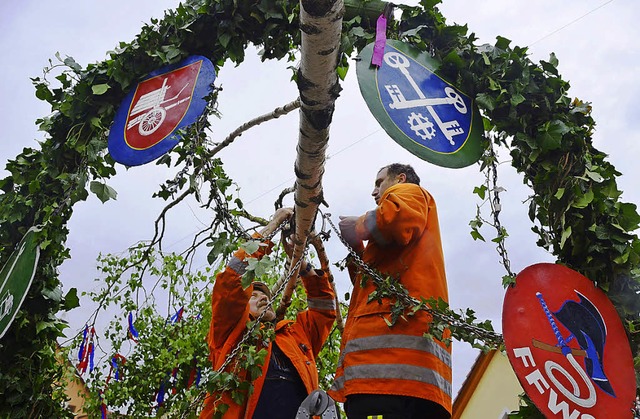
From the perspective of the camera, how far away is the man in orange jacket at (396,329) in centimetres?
238

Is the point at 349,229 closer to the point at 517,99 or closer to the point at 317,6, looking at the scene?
the point at 517,99

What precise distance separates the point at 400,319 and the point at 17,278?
2.03m

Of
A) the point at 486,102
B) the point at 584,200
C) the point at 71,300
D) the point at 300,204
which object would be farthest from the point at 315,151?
the point at 71,300

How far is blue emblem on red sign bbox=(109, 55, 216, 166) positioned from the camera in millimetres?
2953

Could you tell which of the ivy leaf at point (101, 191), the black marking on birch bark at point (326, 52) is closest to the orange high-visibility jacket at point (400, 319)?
the black marking on birch bark at point (326, 52)

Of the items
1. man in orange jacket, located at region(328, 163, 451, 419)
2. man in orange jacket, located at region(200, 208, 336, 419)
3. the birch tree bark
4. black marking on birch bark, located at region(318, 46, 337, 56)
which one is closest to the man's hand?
man in orange jacket, located at region(328, 163, 451, 419)

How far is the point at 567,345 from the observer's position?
6.96 ft

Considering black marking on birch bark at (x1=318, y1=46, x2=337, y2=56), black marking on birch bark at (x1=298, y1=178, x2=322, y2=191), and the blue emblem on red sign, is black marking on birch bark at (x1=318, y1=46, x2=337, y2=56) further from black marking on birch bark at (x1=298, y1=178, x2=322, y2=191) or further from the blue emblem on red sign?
the blue emblem on red sign

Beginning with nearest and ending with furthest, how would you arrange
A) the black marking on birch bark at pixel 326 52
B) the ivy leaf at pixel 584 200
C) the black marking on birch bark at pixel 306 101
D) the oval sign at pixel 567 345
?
the black marking on birch bark at pixel 326 52 → the oval sign at pixel 567 345 → the black marking on birch bark at pixel 306 101 → the ivy leaf at pixel 584 200

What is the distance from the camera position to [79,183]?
Answer: 10.4 feet

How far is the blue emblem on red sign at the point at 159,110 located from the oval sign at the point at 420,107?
0.93m

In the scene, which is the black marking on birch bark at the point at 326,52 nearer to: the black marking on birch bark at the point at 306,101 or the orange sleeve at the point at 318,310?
the black marking on birch bark at the point at 306,101

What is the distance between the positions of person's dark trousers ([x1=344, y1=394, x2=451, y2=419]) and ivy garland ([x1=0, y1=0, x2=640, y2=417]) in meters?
0.81

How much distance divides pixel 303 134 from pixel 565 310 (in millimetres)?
1204
